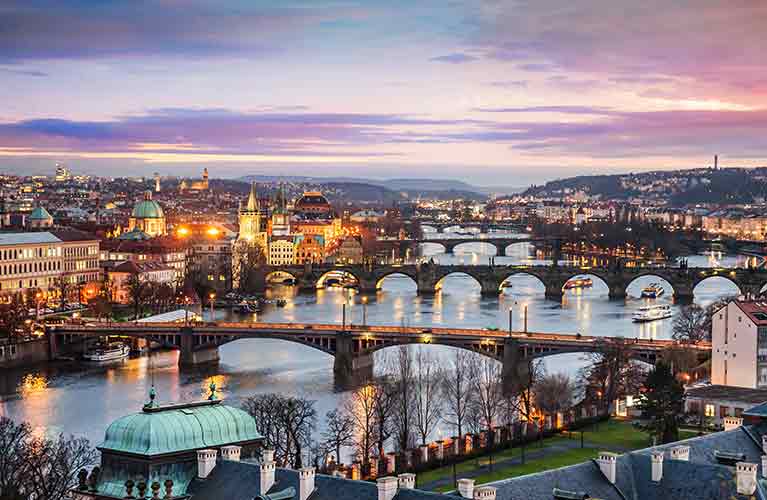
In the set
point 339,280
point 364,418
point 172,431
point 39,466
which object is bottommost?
point 339,280

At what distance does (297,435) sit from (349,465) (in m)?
2.50

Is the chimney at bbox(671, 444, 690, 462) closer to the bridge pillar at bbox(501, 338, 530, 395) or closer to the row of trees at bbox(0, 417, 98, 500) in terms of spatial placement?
the row of trees at bbox(0, 417, 98, 500)

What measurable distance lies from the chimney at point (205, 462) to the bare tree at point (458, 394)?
16496mm

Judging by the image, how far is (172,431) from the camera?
65.3 ft

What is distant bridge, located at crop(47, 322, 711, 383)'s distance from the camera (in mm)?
48719

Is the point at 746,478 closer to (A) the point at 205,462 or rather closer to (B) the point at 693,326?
(A) the point at 205,462

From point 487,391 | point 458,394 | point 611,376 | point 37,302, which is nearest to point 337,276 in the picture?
point 37,302

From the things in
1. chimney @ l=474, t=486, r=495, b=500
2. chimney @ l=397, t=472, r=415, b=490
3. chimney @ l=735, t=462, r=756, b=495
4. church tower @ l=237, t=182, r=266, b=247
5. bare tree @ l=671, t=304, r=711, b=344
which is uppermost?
church tower @ l=237, t=182, r=266, b=247

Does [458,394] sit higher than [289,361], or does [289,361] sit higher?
[458,394]

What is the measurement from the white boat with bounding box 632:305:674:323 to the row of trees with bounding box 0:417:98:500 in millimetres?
41132

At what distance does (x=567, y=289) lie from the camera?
95312mm

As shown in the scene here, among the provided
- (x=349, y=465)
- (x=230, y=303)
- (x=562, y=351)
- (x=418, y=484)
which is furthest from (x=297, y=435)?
(x=230, y=303)

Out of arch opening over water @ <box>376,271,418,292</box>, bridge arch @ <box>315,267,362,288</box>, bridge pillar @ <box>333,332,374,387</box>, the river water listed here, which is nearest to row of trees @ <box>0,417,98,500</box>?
the river water

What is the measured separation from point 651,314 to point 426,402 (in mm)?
34503
